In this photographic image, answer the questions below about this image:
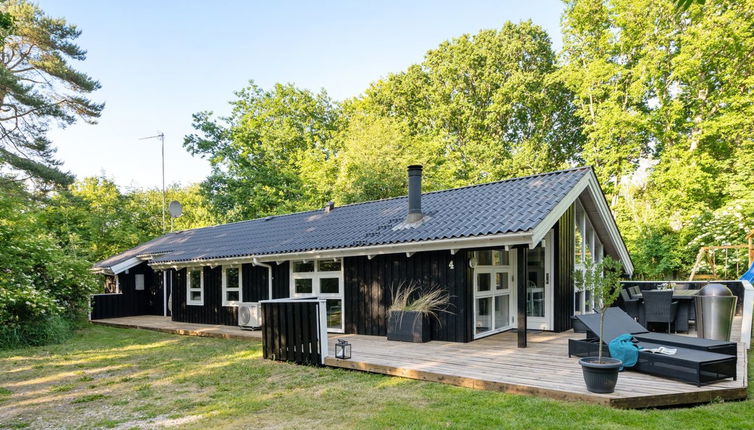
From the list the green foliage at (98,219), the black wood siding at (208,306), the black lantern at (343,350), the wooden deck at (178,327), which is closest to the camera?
the black lantern at (343,350)

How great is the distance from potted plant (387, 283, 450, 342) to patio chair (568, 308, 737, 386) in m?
2.47

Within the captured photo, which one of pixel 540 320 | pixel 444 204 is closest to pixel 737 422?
pixel 540 320

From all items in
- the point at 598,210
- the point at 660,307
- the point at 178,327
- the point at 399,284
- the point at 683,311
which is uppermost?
the point at 598,210

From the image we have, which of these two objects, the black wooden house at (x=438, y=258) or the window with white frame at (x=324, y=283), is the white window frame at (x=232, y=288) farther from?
the window with white frame at (x=324, y=283)

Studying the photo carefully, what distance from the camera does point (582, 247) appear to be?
10.2m

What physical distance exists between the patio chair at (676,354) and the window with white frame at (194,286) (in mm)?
9842

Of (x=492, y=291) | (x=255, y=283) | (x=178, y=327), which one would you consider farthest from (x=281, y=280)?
(x=492, y=291)

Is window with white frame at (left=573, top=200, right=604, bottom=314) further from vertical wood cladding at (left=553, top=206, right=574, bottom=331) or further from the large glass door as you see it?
the large glass door

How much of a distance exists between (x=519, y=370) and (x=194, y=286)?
394 inches

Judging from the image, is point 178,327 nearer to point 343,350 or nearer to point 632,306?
point 343,350

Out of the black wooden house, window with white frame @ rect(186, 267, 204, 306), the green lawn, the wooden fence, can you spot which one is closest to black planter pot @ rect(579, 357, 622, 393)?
the green lawn

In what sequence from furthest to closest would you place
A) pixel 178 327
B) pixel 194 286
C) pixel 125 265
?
pixel 125 265 → pixel 194 286 → pixel 178 327

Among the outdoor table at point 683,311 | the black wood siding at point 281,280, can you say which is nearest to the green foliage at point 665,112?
the outdoor table at point 683,311

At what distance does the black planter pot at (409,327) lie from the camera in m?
8.10
